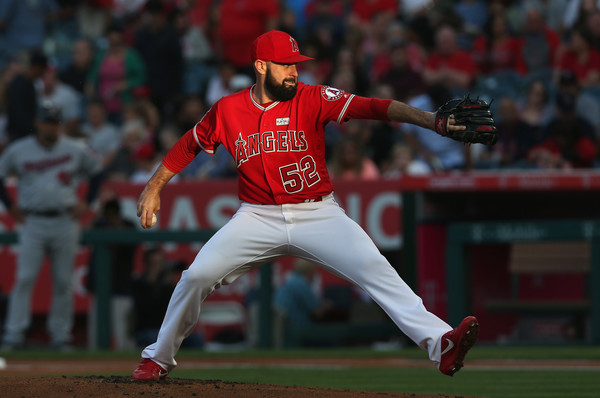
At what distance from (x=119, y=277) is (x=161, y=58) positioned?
4.05m

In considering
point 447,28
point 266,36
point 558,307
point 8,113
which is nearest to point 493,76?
point 447,28

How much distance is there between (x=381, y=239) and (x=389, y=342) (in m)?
1.05

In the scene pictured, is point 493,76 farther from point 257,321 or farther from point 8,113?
point 8,113

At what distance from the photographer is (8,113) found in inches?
550

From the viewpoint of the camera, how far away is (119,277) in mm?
11695

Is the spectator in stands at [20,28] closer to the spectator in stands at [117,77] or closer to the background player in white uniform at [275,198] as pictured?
the spectator in stands at [117,77]

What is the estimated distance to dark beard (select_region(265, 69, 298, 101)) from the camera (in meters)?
5.96

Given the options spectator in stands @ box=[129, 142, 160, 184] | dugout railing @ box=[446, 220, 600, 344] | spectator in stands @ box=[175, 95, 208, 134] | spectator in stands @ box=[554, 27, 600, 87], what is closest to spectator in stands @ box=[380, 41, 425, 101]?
spectator in stands @ box=[554, 27, 600, 87]

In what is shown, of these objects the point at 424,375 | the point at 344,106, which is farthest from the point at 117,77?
the point at 344,106

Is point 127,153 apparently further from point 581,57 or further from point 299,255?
point 299,255

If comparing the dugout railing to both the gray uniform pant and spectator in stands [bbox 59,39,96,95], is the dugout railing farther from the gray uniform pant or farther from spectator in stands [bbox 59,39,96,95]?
spectator in stands [bbox 59,39,96,95]

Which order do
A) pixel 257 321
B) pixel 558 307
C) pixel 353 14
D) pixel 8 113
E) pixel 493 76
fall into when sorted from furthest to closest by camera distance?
pixel 353 14, pixel 8 113, pixel 493 76, pixel 257 321, pixel 558 307

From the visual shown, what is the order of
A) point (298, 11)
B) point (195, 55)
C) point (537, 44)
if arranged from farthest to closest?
point (298, 11) → point (195, 55) → point (537, 44)

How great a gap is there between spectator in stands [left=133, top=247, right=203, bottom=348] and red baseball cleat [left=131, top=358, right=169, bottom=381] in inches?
197
